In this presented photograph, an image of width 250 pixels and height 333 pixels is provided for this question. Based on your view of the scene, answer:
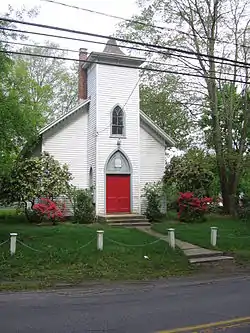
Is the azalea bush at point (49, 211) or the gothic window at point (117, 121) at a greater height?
the gothic window at point (117, 121)

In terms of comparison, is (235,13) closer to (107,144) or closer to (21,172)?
(107,144)

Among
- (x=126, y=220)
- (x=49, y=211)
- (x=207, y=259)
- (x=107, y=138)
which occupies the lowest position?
(x=207, y=259)

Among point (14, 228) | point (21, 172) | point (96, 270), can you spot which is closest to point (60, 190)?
point (21, 172)

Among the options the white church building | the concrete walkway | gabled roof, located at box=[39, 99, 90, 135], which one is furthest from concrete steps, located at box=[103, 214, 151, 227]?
gabled roof, located at box=[39, 99, 90, 135]

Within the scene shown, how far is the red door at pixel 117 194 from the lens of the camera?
25.1m

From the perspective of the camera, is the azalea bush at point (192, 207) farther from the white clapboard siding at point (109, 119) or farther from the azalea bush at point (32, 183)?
the azalea bush at point (32, 183)

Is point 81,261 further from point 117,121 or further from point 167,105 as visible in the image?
point 167,105

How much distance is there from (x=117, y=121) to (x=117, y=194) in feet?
14.1

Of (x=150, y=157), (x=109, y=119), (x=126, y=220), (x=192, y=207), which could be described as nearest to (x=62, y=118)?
(x=109, y=119)

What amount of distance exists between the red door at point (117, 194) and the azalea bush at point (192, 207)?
316cm

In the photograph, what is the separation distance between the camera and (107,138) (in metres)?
25.2

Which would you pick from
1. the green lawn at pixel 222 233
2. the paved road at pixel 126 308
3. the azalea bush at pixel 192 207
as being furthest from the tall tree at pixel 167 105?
the paved road at pixel 126 308

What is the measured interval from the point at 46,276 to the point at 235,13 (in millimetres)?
19426

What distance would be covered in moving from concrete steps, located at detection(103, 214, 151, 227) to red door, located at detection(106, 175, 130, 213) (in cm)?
134
